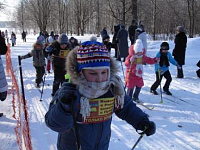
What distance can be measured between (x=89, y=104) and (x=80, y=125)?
22 centimetres

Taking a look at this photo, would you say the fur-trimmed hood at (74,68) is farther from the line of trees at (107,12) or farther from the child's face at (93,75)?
the line of trees at (107,12)

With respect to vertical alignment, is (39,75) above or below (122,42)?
below

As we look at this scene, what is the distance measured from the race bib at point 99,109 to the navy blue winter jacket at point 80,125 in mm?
39

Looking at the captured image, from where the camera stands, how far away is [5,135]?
3.88m

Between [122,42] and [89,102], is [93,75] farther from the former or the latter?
[122,42]

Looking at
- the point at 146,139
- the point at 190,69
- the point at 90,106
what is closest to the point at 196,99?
the point at 146,139

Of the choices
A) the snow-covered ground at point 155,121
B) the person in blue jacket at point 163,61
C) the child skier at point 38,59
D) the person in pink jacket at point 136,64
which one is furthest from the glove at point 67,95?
the child skier at point 38,59

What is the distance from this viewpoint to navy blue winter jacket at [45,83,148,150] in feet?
5.38

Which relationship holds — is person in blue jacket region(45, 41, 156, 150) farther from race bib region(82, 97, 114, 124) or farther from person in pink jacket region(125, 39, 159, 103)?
person in pink jacket region(125, 39, 159, 103)

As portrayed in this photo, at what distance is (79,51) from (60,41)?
13.5 ft

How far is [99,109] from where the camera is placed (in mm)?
1846

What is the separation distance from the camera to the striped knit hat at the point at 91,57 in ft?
5.72

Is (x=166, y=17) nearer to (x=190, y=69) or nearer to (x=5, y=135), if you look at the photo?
(x=190, y=69)

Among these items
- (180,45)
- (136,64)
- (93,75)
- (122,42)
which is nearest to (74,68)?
(93,75)
